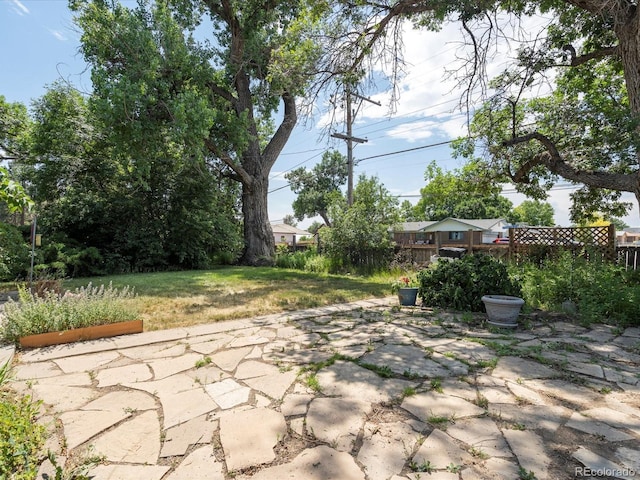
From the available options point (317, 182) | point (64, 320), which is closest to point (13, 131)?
point (64, 320)

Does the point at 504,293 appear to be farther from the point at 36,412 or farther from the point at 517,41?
the point at 36,412

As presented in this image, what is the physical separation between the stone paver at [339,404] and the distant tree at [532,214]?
137 ft

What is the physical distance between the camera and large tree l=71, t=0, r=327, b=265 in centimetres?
702

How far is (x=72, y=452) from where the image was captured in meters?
1.62

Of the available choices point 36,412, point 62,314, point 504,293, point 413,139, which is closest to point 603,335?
point 504,293

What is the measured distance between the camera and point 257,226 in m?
12.6

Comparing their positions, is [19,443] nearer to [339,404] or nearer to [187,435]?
[187,435]

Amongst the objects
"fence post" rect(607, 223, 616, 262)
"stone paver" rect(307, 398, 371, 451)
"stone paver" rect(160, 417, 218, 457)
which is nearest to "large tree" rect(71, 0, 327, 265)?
"stone paver" rect(307, 398, 371, 451)

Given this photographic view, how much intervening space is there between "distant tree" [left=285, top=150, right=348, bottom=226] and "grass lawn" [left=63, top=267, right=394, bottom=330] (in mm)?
21803

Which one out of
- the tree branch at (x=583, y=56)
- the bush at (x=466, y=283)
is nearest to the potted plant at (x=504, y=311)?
the bush at (x=466, y=283)

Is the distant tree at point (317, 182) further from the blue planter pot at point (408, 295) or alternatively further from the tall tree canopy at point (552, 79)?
the blue planter pot at point (408, 295)

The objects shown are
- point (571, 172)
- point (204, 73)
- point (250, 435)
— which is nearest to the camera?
point (250, 435)

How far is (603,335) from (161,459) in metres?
4.57

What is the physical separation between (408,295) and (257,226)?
27.6 feet
